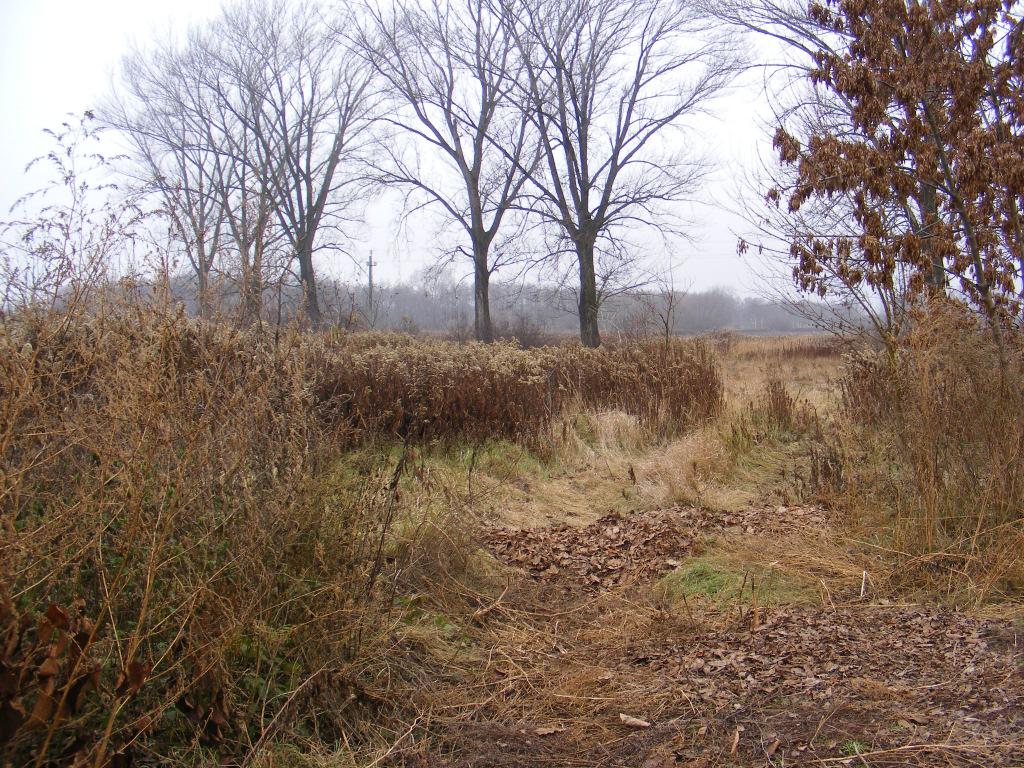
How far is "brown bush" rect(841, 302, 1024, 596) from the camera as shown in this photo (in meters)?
4.03

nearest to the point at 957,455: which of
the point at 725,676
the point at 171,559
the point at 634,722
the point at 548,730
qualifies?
the point at 725,676

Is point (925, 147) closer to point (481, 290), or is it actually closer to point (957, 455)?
point (957, 455)

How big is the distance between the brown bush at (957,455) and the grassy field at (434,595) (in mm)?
18

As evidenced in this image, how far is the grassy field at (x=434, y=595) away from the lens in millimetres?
2436

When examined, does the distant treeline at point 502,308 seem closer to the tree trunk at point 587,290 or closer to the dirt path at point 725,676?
the tree trunk at point 587,290

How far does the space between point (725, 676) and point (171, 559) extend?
220 cm

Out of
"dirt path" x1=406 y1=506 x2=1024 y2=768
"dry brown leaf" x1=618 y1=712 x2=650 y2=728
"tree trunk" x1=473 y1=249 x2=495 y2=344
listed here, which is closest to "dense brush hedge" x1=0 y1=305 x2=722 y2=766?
"dirt path" x1=406 y1=506 x2=1024 y2=768

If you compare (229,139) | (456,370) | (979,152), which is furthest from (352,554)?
(229,139)

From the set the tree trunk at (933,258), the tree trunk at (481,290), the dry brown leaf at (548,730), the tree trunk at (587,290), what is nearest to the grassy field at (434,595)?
the dry brown leaf at (548,730)

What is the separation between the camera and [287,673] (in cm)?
289

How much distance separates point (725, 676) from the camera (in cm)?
320

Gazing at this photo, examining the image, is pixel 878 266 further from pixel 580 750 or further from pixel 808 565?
pixel 580 750

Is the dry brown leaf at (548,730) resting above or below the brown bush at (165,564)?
below

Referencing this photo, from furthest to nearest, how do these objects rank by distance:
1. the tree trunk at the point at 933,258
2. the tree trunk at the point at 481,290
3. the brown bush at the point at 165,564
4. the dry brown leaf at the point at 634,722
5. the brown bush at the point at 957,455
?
the tree trunk at the point at 481,290
the tree trunk at the point at 933,258
the brown bush at the point at 957,455
the dry brown leaf at the point at 634,722
the brown bush at the point at 165,564
